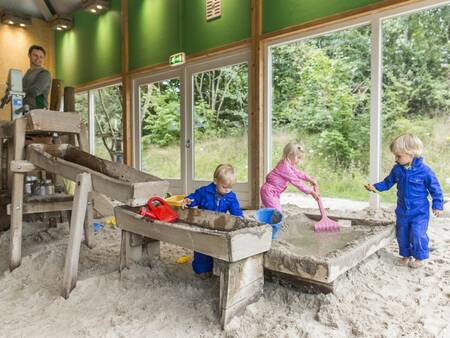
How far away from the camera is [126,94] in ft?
23.3

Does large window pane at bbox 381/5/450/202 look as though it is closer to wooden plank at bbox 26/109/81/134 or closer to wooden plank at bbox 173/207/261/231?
wooden plank at bbox 173/207/261/231

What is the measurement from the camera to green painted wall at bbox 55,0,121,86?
748 cm

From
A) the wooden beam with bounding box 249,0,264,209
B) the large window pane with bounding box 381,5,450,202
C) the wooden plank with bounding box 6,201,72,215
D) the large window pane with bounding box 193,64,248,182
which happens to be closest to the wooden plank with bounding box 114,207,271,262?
the wooden plank with bounding box 6,201,72,215

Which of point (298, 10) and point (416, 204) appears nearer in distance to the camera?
point (416, 204)

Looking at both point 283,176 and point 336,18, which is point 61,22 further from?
point 283,176

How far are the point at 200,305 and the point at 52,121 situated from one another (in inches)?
67.8

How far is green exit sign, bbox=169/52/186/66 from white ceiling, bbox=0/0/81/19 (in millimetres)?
3694

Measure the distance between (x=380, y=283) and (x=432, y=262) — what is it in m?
0.55

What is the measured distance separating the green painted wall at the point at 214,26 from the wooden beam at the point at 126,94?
5.23 feet

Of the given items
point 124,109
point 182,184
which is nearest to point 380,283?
point 182,184

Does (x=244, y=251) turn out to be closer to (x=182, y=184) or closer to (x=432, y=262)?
(x=432, y=262)

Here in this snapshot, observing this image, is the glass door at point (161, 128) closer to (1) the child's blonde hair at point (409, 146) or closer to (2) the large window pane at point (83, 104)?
(2) the large window pane at point (83, 104)

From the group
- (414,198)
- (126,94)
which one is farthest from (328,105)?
(126,94)

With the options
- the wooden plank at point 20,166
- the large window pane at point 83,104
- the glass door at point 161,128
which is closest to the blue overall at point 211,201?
the wooden plank at point 20,166
